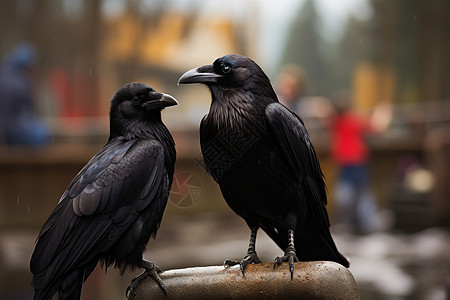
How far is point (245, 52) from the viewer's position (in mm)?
10062

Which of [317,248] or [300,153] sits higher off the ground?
[300,153]

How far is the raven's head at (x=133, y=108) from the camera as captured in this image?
206 cm

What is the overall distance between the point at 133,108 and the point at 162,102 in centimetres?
15

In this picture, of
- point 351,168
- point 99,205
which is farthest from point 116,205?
point 351,168

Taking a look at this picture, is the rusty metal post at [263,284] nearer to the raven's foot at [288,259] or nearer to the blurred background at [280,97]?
the raven's foot at [288,259]

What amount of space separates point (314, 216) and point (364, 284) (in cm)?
439

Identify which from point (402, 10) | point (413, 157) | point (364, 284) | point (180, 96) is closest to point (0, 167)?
point (180, 96)

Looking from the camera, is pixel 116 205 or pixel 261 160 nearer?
pixel 116 205

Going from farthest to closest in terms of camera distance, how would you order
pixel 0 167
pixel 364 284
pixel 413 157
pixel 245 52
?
pixel 413 157 < pixel 245 52 < pixel 0 167 < pixel 364 284

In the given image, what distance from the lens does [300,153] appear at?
2.20 m

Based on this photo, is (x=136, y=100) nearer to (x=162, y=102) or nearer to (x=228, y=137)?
(x=162, y=102)

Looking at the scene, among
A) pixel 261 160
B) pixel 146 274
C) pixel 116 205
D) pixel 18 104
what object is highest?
pixel 261 160

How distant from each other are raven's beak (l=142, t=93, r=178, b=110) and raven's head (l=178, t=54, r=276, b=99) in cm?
9

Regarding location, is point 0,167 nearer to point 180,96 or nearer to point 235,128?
point 180,96
